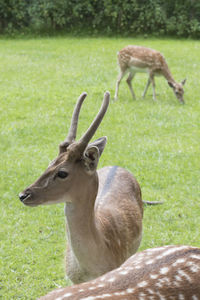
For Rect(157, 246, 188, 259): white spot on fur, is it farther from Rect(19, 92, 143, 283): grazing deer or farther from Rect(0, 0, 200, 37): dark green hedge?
Rect(0, 0, 200, 37): dark green hedge

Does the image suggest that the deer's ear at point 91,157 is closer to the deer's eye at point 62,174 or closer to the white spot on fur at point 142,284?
the deer's eye at point 62,174

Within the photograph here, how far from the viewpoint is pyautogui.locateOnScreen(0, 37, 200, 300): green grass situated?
485 centimetres

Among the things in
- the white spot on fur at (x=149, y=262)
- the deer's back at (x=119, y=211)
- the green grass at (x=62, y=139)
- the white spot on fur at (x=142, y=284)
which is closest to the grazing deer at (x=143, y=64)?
the green grass at (x=62, y=139)

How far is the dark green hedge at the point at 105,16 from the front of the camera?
18.6m

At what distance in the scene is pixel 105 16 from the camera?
19.3 metres

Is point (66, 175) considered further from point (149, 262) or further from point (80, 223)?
point (149, 262)

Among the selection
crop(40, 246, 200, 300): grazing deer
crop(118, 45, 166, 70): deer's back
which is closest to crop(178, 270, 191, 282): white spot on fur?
crop(40, 246, 200, 300): grazing deer

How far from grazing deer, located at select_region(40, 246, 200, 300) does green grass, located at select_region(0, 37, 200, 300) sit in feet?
6.34

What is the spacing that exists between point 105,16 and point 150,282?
59.1 feet

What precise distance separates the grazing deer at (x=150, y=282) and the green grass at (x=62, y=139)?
1933 millimetres

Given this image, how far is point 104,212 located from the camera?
12.5 feet

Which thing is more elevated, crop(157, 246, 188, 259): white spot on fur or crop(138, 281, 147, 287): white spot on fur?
crop(138, 281, 147, 287): white spot on fur

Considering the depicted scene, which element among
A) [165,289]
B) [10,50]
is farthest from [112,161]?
[10,50]

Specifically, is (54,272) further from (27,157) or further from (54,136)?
(54,136)
